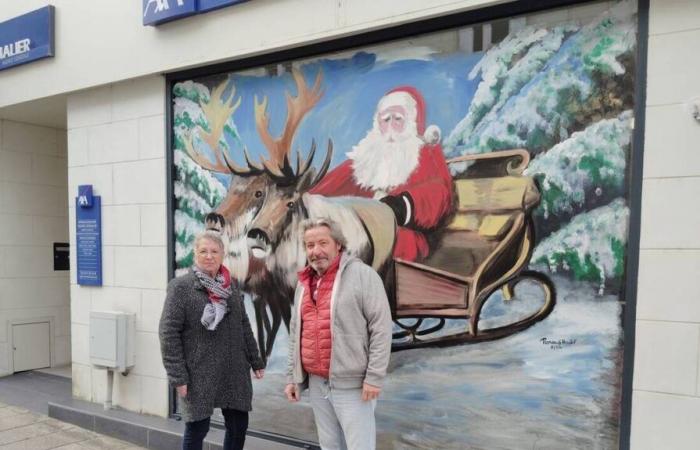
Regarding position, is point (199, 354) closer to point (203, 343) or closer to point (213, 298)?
point (203, 343)

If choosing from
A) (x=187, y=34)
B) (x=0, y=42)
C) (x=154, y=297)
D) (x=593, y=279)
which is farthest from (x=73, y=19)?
(x=593, y=279)

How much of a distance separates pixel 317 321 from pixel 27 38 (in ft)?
14.8

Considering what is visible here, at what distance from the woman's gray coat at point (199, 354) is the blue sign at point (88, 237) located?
221 cm

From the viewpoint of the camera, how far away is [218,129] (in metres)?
4.29

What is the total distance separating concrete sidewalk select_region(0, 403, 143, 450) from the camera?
13.8ft

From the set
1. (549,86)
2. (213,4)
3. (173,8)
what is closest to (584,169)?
(549,86)

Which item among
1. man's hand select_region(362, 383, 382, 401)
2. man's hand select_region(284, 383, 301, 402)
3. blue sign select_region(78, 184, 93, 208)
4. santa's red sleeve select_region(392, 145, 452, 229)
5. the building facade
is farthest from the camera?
blue sign select_region(78, 184, 93, 208)

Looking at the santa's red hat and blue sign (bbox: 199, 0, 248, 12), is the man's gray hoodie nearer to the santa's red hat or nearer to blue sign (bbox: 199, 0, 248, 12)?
the santa's red hat

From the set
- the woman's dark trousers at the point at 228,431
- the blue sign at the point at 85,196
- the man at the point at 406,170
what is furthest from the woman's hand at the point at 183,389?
the blue sign at the point at 85,196

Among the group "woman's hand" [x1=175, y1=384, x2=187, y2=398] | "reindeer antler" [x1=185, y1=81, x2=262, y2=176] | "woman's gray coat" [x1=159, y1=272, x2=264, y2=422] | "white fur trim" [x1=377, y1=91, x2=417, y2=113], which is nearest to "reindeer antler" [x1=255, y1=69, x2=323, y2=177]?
"reindeer antler" [x1=185, y1=81, x2=262, y2=176]

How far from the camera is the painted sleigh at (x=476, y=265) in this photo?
3.12 m

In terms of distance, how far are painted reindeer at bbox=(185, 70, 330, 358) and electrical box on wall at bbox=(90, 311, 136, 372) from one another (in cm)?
111

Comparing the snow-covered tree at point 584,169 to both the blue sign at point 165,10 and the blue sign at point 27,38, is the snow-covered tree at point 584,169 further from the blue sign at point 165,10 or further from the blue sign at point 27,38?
the blue sign at point 27,38
